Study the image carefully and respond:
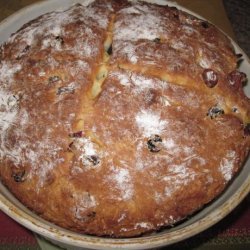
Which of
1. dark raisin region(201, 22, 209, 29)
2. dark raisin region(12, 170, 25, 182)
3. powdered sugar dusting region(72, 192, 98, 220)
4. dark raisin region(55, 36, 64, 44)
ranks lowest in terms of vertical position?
powdered sugar dusting region(72, 192, 98, 220)

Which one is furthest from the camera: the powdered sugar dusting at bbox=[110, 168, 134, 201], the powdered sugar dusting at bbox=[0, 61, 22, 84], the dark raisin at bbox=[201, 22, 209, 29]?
the dark raisin at bbox=[201, 22, 209, 29]

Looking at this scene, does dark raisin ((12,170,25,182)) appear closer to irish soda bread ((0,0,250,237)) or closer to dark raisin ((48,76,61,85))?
irish soda bread ((0,0,250,237))

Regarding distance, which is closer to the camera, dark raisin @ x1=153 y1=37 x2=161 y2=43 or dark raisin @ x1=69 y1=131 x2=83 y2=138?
dark raisin @ x1=69 y1=131 x2=83 y2=138

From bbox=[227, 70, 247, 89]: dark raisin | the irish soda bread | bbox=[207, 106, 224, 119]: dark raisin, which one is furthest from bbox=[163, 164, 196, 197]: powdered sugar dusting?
bbox=[227, 70, 247, 89]: dark raisin

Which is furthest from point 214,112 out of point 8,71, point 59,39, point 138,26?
point 8,71

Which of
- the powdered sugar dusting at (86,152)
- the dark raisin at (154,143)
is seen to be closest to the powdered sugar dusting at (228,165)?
the dark raisin at (154,143)

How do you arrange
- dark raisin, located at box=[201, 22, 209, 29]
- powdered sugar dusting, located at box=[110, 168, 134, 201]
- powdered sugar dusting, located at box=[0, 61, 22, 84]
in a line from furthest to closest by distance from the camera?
dark raisin, located at box=[201, 22, 209, 29] → powdered sugar dusting, located at box=[0, 61, 22, 84] → powdered sugar dusting, located at box=[110, 168, 134, 201]

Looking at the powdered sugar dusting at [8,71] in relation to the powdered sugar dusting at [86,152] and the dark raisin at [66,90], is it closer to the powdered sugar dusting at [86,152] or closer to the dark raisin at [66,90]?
the dark raisin at [66,90]

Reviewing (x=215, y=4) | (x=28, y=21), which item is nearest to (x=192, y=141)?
(x=28, y=21)
